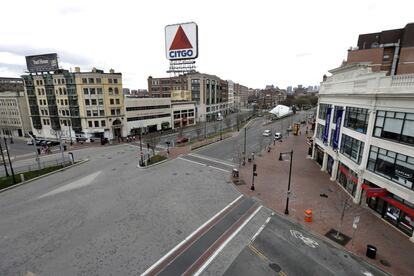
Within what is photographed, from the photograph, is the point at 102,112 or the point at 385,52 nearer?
the point at 102,112

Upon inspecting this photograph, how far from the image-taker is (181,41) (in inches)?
1801

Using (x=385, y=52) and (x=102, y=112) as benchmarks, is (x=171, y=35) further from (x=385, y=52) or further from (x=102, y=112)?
(x=385, y=52)

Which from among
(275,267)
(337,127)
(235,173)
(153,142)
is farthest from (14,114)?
(337,127)

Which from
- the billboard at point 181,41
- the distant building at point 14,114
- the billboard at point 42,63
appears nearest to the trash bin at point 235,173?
the billboard at point 181,41

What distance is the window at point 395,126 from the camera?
14961 millimetres

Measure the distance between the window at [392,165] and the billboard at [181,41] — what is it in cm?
3932

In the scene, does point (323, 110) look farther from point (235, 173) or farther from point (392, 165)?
point (235, 173)

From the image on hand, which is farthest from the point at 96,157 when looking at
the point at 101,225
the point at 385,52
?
the point at 385,52

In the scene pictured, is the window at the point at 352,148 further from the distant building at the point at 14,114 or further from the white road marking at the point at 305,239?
the distant building at the point at 14,114

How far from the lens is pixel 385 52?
60500 millimetres

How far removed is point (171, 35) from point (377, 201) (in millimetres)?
46629

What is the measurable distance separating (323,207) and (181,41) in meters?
43.3

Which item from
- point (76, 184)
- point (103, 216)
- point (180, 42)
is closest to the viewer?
point (103, 216)

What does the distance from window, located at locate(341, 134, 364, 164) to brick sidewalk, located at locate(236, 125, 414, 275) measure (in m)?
4.21
